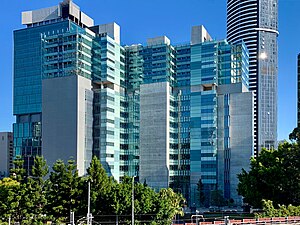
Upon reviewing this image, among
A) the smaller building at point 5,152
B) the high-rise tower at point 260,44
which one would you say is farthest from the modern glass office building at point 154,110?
the high-rise tower at point 260,44

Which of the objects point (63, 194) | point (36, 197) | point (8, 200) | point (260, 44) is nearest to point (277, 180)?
point (63, 194)

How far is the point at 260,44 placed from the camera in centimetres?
17288

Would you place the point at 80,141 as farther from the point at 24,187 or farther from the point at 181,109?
the point at 24,187

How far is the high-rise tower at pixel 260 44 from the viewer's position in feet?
554

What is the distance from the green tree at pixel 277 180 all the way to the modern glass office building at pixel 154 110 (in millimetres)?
37872

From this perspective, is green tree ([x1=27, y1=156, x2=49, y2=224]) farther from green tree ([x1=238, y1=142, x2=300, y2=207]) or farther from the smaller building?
the smaller building

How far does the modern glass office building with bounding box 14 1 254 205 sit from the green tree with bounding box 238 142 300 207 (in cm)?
3787

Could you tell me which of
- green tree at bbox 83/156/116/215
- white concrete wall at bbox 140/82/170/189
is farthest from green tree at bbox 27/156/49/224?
white concrete wall at bbox 140/82/170/189

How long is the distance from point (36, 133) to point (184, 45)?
46805 millimetres

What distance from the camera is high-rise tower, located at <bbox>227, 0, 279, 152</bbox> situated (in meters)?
169

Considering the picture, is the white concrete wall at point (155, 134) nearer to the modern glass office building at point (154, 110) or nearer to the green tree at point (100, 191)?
the modern glass office building at point (154, 110)

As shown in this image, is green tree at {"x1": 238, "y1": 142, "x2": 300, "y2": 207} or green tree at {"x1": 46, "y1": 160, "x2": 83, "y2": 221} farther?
green tree at {"x1": 238, "y1": 142, "x2": 300, "y2": 207}

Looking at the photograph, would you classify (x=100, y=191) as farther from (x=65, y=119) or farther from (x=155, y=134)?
(x=155, y=134)

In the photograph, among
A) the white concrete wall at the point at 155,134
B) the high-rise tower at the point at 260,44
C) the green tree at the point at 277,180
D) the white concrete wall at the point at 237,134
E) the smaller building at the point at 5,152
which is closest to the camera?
the green tree at the point at 277,180
